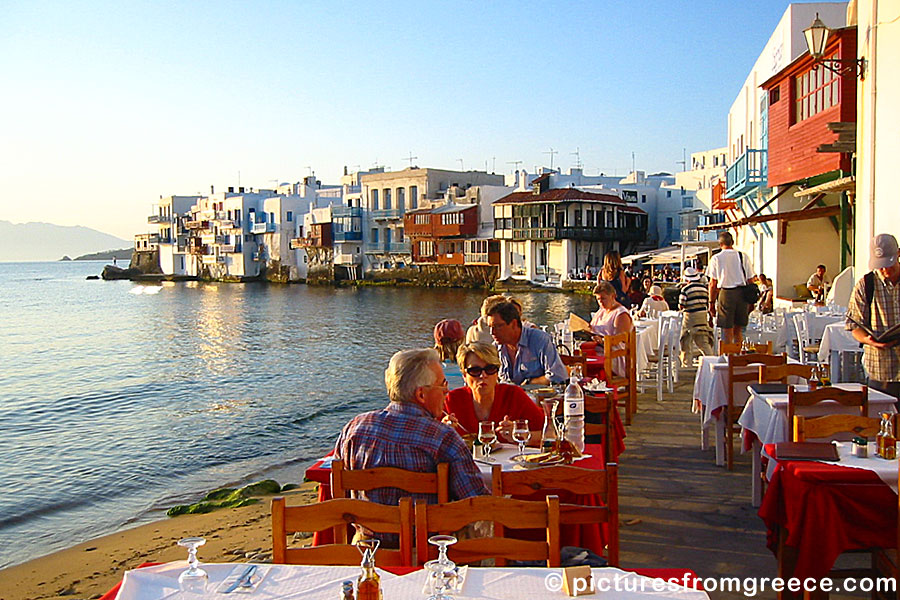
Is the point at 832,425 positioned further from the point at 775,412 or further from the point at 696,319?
the point at 696,319

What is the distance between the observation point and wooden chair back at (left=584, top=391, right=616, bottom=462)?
5207 mm

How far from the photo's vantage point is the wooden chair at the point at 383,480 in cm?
324

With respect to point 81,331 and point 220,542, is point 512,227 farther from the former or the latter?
point 220,542

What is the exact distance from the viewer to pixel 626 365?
868cm

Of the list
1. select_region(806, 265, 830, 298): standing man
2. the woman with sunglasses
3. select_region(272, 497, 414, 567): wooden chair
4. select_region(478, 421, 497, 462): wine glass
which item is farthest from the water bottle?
select_region(806, 265, 830, 298): standing man

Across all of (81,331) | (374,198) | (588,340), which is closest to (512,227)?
(374,198)

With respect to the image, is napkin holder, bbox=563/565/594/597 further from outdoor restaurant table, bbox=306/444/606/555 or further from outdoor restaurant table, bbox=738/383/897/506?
outdoor restaurant table, bbox=738/383/897/506

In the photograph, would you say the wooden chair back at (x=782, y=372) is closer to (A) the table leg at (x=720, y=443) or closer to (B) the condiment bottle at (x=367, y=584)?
(A) the table leg at (x=720, y=443)

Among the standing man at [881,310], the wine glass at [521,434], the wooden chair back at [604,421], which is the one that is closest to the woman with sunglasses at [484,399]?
the wine glass at [521,434]

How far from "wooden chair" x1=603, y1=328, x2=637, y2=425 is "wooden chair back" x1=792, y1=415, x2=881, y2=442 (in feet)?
12.0

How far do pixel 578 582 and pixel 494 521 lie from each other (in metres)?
0.38

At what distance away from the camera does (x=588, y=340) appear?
9734 mm

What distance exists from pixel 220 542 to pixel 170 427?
30.6ft

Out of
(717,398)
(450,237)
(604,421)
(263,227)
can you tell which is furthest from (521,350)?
(263,227)
